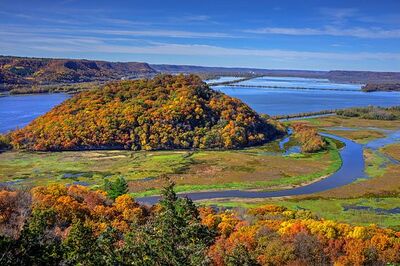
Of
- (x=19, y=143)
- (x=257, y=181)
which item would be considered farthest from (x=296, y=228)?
(x=19, y=143)

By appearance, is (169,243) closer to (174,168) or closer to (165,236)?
(165,236)

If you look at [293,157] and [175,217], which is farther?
[293,157]

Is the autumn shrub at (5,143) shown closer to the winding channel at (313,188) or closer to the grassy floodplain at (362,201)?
the winding channel at (313,188)

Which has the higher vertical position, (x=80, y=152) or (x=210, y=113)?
(x=210, y=113)

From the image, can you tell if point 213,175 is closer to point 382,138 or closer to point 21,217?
point 21,217

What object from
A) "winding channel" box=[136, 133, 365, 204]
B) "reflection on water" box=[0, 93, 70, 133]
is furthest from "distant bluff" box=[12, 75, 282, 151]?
"winding channel" box=[136, 133, 365, 204]

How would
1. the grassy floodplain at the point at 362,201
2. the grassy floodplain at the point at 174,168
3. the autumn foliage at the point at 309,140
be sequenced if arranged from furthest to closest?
the autumn foliage at the point at 309,140, the grassy floodplain at the point at 174,168, the grassy floodplain at the point at 362,201

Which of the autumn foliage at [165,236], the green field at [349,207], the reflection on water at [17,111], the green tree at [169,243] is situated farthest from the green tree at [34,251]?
the reflection on water at [17,111]
